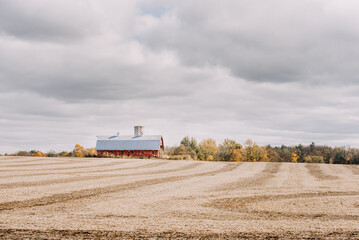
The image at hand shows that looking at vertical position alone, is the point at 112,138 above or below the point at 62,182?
above

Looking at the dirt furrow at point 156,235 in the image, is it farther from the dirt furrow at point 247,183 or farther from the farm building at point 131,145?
the farm building at point 131,145

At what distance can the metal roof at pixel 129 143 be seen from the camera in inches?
3314

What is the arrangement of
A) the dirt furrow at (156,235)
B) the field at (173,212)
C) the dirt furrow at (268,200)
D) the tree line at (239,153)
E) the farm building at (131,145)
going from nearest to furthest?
1. the dirt furrow at (156,235)
2. the field at (173,212)
3. the dirt furrow at (268,200)
4. the farm building at (131,145)
5. the tree line at (239,153)

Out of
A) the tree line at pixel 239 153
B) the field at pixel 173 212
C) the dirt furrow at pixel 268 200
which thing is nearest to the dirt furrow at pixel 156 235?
the field at pixel 173 212

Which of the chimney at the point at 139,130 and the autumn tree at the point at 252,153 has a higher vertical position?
the chimney at the point at 139,130

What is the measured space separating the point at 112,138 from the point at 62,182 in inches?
2648

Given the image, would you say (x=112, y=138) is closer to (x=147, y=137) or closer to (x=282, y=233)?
(x=147, y=137)

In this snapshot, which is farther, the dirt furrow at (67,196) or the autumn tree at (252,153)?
the autumn tree at (252,153)

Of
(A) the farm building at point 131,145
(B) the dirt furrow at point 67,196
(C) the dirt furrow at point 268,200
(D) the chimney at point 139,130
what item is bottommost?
(C) the dirt furrow at point 268,200

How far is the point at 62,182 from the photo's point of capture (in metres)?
22.6

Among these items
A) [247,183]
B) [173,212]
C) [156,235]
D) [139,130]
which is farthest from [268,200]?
[139,130]

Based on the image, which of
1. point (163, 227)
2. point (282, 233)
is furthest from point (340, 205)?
point (163, 227)

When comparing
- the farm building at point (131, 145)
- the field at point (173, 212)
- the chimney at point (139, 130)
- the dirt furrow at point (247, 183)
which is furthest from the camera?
the chimney at point (139, 130)

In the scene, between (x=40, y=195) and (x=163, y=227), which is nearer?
(x=163, y=227)
